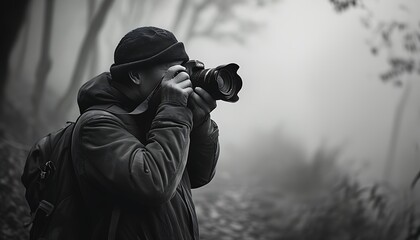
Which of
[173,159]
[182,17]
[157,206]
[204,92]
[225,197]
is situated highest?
[182,17]

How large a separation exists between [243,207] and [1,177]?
2.65 metres

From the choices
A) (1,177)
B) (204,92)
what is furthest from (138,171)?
(1,177)

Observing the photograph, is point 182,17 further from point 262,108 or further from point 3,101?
point 3,101

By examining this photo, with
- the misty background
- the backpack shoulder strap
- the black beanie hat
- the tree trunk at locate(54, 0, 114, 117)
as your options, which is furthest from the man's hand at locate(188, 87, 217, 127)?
the tree trunk at locate(54, 0, 114, 117)

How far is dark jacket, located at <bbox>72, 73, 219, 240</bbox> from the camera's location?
4.10 ft

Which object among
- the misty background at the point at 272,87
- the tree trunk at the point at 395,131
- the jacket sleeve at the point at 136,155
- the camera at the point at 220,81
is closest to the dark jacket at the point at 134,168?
the jacket sleeve at the point at 136,155

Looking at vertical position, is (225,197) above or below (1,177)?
above

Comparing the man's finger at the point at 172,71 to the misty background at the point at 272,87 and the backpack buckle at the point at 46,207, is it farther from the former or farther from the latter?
the misty background at the point at 272,87

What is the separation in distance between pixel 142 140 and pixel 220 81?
295mm

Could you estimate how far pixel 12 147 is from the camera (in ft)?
15.6

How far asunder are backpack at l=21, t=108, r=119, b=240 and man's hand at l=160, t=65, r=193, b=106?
1.06 feet

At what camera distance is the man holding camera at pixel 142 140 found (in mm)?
1260

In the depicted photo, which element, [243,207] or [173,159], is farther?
[243,207]

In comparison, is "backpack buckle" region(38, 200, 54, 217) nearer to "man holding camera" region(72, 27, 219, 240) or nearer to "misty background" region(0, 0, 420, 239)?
"man holding camera" region(72, 27, 219, 240)
